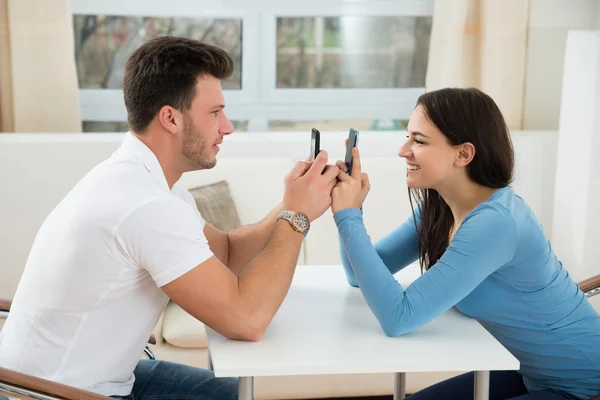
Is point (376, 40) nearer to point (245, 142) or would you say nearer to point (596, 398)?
point (245, 142)

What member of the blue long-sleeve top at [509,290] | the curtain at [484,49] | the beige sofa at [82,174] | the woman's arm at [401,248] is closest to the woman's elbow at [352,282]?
the woman's arm at [401,248]

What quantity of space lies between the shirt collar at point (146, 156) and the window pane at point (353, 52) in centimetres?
239

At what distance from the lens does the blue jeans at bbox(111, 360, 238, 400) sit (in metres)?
1.85

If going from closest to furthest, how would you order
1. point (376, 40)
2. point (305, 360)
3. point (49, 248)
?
point (305, 360)
point (49, 248)
point (376, 40)

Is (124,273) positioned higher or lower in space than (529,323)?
higher

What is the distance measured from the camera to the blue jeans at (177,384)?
1.85 metres

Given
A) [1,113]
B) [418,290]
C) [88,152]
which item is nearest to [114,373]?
[418,290]

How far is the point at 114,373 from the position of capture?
166 cm

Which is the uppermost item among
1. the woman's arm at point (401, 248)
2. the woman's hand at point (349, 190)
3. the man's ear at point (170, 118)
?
the man's ear at point (170, 118)

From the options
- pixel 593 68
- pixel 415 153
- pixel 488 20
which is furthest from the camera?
pixel 488 20

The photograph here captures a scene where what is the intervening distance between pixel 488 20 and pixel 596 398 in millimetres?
2381

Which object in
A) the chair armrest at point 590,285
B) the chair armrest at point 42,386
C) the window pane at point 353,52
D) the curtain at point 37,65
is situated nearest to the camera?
the chair armrest at point 42,386

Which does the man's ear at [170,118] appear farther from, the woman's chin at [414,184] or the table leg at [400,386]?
the table leg at [400,386]

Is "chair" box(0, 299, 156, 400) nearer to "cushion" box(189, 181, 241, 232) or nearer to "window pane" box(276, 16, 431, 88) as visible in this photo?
"cushion" box(189, 181, 241, 232)
